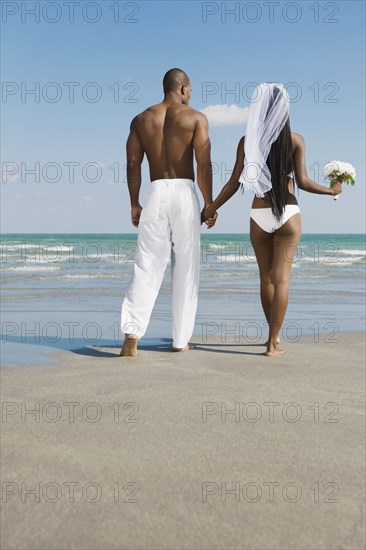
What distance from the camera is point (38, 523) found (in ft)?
6.82

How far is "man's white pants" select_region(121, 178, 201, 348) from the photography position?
5.27 meters

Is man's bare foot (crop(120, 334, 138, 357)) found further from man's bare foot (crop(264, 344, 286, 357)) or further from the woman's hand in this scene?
the woman's hand

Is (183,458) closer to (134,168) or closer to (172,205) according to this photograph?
(172,205)

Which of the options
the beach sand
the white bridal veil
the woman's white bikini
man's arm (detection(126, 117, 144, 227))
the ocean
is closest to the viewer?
the beach sand

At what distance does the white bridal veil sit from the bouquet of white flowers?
27.9 inches

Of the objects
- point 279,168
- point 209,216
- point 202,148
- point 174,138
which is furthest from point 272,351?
point 174,138

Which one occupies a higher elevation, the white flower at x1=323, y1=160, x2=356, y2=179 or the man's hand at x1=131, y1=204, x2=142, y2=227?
the white flower at x1=323, y1=160, x2=356, y2=179

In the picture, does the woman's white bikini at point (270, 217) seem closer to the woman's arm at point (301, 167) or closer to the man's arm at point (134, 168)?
the woman's arm at point (301, 167)

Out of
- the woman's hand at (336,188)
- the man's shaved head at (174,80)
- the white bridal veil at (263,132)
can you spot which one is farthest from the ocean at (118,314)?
the man's shaved head at (174,80)

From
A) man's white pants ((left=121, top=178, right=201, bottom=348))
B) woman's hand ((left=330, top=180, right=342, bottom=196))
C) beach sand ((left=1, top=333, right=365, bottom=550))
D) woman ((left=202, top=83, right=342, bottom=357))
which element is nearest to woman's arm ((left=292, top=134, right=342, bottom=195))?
woman ((left=202, top=83, right=342, bottom=357))

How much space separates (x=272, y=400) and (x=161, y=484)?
1376mm

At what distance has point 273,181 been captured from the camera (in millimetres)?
5270

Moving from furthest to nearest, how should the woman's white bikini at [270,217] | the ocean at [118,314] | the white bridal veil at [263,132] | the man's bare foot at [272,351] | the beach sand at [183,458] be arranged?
the ocean at [118,314], the woman's white bikini at [270,217], the white bridal veil at [263,132], the man's bare foot at [272,351], the beach sand at [183,458]

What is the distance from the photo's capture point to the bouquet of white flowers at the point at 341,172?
561 centimetres
